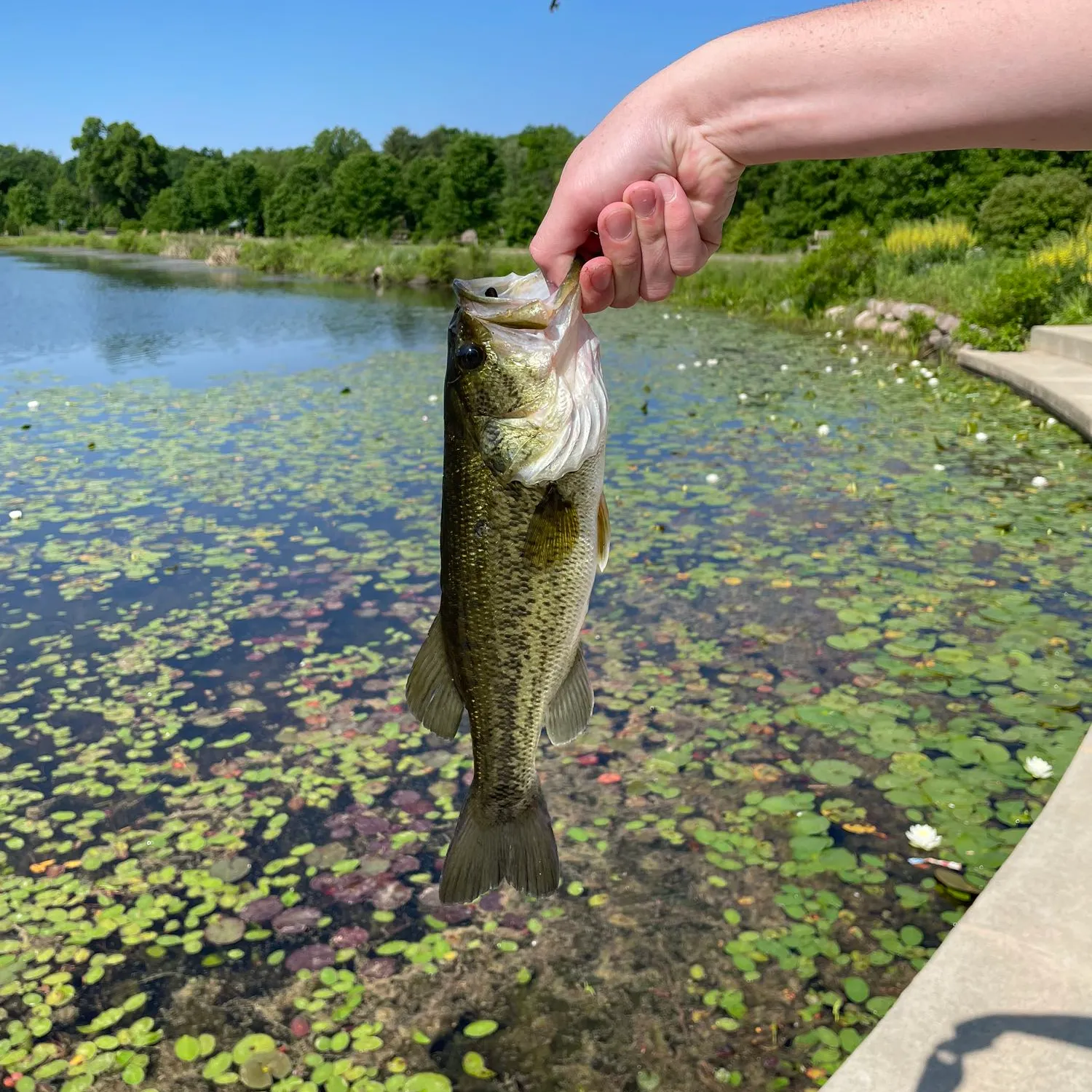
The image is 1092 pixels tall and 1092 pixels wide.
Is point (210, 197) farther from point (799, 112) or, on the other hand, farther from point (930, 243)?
point (799, 112)

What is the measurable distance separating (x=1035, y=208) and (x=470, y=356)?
64.2 ft

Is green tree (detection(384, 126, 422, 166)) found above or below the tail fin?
above

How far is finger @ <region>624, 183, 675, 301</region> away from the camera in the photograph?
5.78ft

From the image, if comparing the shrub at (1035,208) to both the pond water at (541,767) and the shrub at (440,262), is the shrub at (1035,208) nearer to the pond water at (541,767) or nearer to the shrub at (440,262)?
the pond water at (541,767)

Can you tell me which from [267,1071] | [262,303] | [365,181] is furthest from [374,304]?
[365,181]

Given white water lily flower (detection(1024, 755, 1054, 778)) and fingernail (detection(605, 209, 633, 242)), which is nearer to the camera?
fingernail (detection(605, 209, 633, 242))

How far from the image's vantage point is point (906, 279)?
18297 mm

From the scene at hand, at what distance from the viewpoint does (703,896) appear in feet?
11.0

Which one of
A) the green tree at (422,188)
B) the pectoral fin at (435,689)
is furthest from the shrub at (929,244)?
the green tree at (422,188)

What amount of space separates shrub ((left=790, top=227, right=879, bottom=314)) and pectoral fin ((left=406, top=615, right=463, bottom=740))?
19.1 m

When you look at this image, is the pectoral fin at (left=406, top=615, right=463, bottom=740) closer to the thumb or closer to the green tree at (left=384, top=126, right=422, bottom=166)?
the thumb

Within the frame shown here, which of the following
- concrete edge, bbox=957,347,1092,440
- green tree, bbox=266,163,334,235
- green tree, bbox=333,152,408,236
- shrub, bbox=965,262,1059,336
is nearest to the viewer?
concrete edge, bbox=957,347,1092,440

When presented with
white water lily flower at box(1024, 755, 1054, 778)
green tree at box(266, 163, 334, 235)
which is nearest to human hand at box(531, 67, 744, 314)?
white water lily flower at box(1024, 755, 1054, 778)

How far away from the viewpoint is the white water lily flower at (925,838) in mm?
3451
